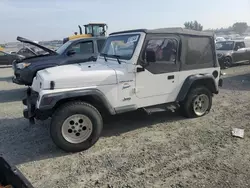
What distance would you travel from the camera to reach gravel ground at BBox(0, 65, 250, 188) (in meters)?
3.28

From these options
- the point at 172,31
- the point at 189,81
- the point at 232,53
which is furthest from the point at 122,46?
the point at 232,53

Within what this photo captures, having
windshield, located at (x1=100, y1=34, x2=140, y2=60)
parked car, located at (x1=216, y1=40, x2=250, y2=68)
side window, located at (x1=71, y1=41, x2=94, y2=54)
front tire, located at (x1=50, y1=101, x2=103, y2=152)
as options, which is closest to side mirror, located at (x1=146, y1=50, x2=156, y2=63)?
windshield, located at (x1=100, y1=34, x2=140, y2=60)

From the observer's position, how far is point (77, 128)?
4.11m

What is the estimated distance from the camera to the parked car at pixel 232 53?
13.7 meters

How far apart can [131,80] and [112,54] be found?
90cm

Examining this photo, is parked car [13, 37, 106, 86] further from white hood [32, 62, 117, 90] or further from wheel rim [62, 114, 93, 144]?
wheel rim [62, 114, 93, 144]

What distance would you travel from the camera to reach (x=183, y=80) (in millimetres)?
5227

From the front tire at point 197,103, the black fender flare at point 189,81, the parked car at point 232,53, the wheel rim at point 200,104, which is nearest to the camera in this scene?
the black fender flare at point 189,81

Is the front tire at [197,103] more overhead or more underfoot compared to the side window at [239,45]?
more underfoot

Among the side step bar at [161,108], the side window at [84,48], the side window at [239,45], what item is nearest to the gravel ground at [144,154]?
the side step bar at [161,108]

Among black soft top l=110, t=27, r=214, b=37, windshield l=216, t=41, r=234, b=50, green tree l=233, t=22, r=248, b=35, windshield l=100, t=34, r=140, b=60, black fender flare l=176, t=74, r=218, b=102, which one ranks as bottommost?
black fender flare l=176, t=74, r=218, b=102

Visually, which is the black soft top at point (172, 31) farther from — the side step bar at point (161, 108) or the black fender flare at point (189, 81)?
the side step bar at point (161, 108)

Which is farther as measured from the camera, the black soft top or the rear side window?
the rear side window

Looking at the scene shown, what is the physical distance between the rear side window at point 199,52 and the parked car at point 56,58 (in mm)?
3254
